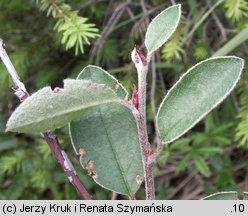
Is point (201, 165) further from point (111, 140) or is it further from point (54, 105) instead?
point (54, 105)

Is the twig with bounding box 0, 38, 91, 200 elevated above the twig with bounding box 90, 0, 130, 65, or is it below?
below

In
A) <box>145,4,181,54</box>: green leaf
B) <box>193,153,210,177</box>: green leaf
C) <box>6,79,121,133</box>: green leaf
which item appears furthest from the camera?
<box>193,153,210,177</box>: green leaf

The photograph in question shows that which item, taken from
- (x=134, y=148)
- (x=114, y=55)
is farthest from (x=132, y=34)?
(x=134, y=148)

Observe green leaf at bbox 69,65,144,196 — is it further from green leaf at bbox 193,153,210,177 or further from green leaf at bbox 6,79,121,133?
green leaf at bbox 193,153,210,177

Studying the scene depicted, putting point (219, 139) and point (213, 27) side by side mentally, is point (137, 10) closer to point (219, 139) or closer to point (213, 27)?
point (213, 27)

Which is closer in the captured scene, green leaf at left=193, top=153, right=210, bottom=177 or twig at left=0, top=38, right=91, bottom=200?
twig at left=0, top=38, right=91, bottom=200

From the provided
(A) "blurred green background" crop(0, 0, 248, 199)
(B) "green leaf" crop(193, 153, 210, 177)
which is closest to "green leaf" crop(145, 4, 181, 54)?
(A) "blurred green background" crop(0, 0, 248, 199)

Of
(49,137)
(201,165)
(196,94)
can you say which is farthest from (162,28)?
(201,165)
